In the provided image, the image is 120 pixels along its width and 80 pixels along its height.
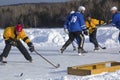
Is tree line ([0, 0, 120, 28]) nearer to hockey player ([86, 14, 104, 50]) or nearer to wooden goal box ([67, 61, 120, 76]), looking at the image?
hockey player ([86, 14, 104, 50])

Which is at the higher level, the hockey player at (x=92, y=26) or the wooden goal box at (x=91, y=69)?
the wooden goal box at (x=91, y=69)

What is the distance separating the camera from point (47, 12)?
59969mm

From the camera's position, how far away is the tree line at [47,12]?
5219 cm

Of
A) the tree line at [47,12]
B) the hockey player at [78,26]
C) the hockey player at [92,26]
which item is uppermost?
the hockey player at [78,26]

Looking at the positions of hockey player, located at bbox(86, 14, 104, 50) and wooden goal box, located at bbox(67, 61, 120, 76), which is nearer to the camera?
wooden goal box, located at bbox(67, 61, 120, 76)

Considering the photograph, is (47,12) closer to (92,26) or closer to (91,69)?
(92,26)

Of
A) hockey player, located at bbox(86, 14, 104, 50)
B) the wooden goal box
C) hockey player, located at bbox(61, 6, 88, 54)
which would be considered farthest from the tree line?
the wooden goal box

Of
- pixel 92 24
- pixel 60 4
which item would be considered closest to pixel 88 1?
pixel 60 4

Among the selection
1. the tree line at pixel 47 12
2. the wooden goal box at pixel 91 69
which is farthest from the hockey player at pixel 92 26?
the tree line at pixel 47 12

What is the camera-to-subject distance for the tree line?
171ft

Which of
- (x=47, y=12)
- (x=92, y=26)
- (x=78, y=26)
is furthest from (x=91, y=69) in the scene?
(x=47, y=12)

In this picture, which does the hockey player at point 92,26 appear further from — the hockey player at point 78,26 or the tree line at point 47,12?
the tree line at point 47,12

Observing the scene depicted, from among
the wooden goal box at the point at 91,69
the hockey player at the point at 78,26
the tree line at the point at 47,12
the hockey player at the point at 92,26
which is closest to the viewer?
the wooden goal box at the point at 91,69

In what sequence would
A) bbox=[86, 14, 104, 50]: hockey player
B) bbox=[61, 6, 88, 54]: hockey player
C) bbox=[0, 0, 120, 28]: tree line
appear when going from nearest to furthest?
bbox=[61, 6, 88, 54]: hockey player
bbox=[86, 14, 104, 50]: hockey player
bbox=[0, 0, 120, 28]: tree line
